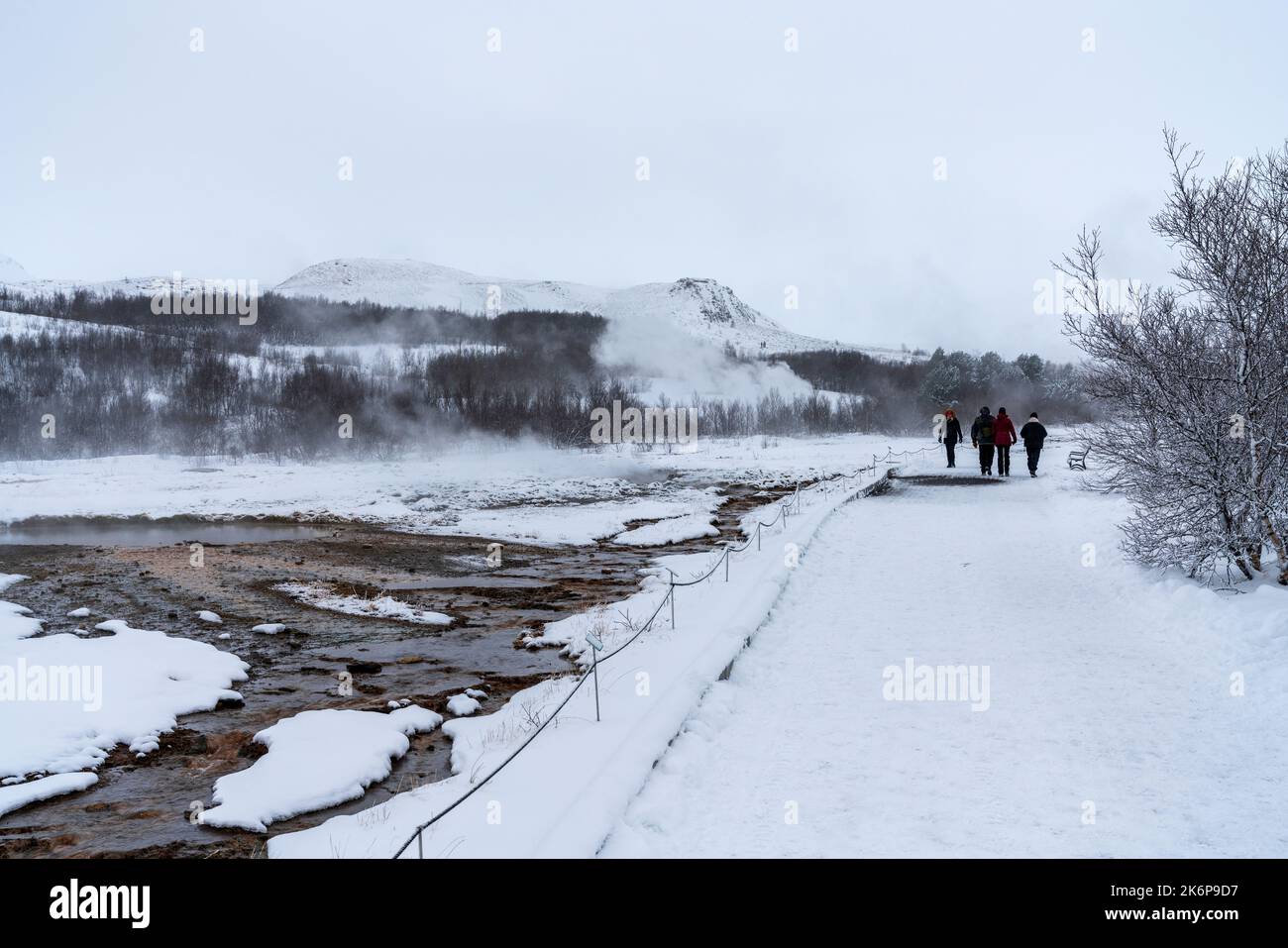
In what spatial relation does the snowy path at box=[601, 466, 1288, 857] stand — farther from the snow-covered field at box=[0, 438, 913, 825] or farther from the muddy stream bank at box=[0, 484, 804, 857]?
the snow-covered field at box=[0, 438, 913, 825]

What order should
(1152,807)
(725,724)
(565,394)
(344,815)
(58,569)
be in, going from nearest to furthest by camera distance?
(1152,807)
(344,815)
(725,724)
(58,569)
(565,394)

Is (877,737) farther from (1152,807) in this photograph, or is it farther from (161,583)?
(161,583)

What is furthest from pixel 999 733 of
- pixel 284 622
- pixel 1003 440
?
pixel 1003 440

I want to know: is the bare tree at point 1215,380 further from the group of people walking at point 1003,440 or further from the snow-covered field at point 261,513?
the group of people walking at point 1003,440

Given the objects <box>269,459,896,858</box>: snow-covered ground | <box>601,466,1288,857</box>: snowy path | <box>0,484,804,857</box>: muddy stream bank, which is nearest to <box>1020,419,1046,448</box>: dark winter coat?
<box>0,484,804,857</box>: muddy stream bank

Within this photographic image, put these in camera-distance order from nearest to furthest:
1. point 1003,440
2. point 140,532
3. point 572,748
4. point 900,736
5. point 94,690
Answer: point 572,748, point 900,736, point 94,690, point 1003,440, point 140,532

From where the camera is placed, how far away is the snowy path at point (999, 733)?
15.7ft

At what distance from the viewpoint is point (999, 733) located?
6367 mm

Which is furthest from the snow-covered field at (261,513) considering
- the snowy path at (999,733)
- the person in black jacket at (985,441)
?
the person in black jacket at (985,441)

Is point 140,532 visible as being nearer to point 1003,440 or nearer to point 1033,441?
point 1003,440

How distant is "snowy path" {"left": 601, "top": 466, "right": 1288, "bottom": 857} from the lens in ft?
15.7
